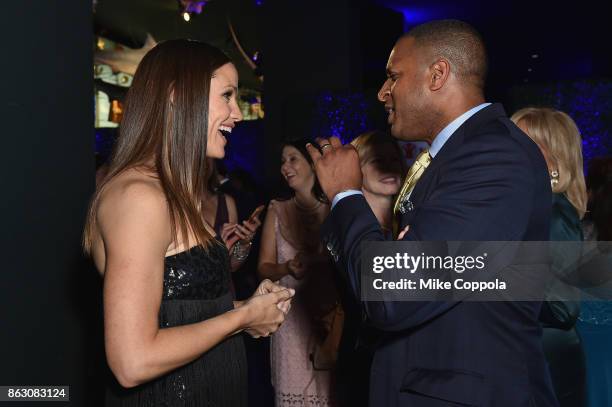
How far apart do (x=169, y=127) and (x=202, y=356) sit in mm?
578

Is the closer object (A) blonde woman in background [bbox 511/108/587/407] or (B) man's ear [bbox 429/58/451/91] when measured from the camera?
(B) man's ear [bbox 429/58/451/91]

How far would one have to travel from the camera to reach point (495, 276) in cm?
144

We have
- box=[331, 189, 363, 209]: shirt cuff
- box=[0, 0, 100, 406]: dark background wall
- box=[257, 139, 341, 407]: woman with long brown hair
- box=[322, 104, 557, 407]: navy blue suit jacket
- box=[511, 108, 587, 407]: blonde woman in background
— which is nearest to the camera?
box=[322, 104, 557, 407]: navy blue suit jacket

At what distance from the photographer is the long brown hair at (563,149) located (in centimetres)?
255

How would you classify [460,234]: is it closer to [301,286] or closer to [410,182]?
[410,182]

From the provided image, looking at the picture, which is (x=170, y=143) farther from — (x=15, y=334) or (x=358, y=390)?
(x=358, y=390)

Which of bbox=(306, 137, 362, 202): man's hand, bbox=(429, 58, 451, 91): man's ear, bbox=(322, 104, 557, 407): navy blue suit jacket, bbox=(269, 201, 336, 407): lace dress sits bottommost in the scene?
bbox=(269, 201, 336, 407): lace dress

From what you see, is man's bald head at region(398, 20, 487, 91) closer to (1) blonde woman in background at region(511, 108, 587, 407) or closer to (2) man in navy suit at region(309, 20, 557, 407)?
(2) man in navy suit at region(309, 20, 557, 407)

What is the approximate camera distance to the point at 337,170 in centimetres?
162

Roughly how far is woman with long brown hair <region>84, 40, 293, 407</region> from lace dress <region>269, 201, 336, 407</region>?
4.86ft

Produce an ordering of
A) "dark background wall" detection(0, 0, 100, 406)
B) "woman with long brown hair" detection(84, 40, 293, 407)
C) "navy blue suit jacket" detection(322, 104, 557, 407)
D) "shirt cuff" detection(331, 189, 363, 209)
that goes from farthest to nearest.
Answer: "dark background wall" detection(0, 0, 100, 406), "shirt cuff" detection(331, 189, 363, 209), "navy blue suit jacket" detection(322, 104, 557, 407), "woman with long brown hair" detection(84, 40, 293, 407)

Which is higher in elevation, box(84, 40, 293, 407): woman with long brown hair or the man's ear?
the man's ear

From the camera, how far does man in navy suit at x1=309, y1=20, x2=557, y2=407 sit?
1.37 metres

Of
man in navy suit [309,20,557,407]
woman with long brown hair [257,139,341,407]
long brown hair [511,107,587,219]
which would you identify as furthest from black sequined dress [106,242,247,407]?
long brown hair [511,107,587,219]
